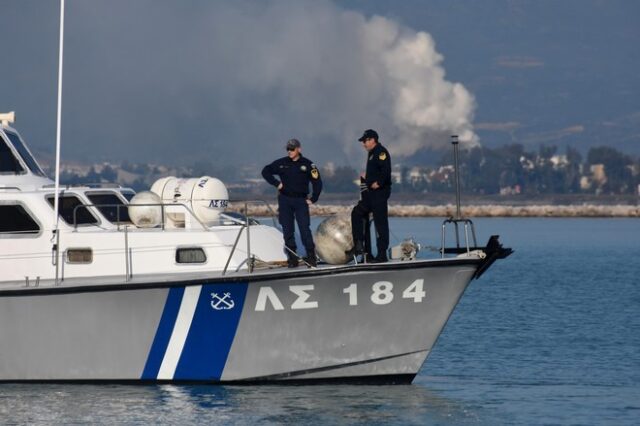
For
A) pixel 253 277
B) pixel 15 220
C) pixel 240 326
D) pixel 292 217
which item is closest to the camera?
pixel 253 277

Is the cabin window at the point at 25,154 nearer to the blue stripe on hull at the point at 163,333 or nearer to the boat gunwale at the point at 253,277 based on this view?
the boat gunwale at the point at 253,277

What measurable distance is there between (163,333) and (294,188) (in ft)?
8.32

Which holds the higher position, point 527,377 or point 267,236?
point 267,236

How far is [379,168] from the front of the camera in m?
16.5

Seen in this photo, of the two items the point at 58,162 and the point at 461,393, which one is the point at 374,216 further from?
the point at 58,162

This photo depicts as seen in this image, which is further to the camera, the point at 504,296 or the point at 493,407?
the point at 504,296

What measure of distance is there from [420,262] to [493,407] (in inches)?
80.4

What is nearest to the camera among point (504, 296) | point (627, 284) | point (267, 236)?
point (267, 236)

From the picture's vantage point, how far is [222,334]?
Result: 16188mm

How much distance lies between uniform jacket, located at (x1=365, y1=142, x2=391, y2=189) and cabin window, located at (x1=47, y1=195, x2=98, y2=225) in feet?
12.7

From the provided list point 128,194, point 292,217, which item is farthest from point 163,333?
point 128,194

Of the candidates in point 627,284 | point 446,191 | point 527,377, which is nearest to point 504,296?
point 627,284

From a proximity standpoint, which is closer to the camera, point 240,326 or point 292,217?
point 240,326

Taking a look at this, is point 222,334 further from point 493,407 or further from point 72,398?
point 493,407
